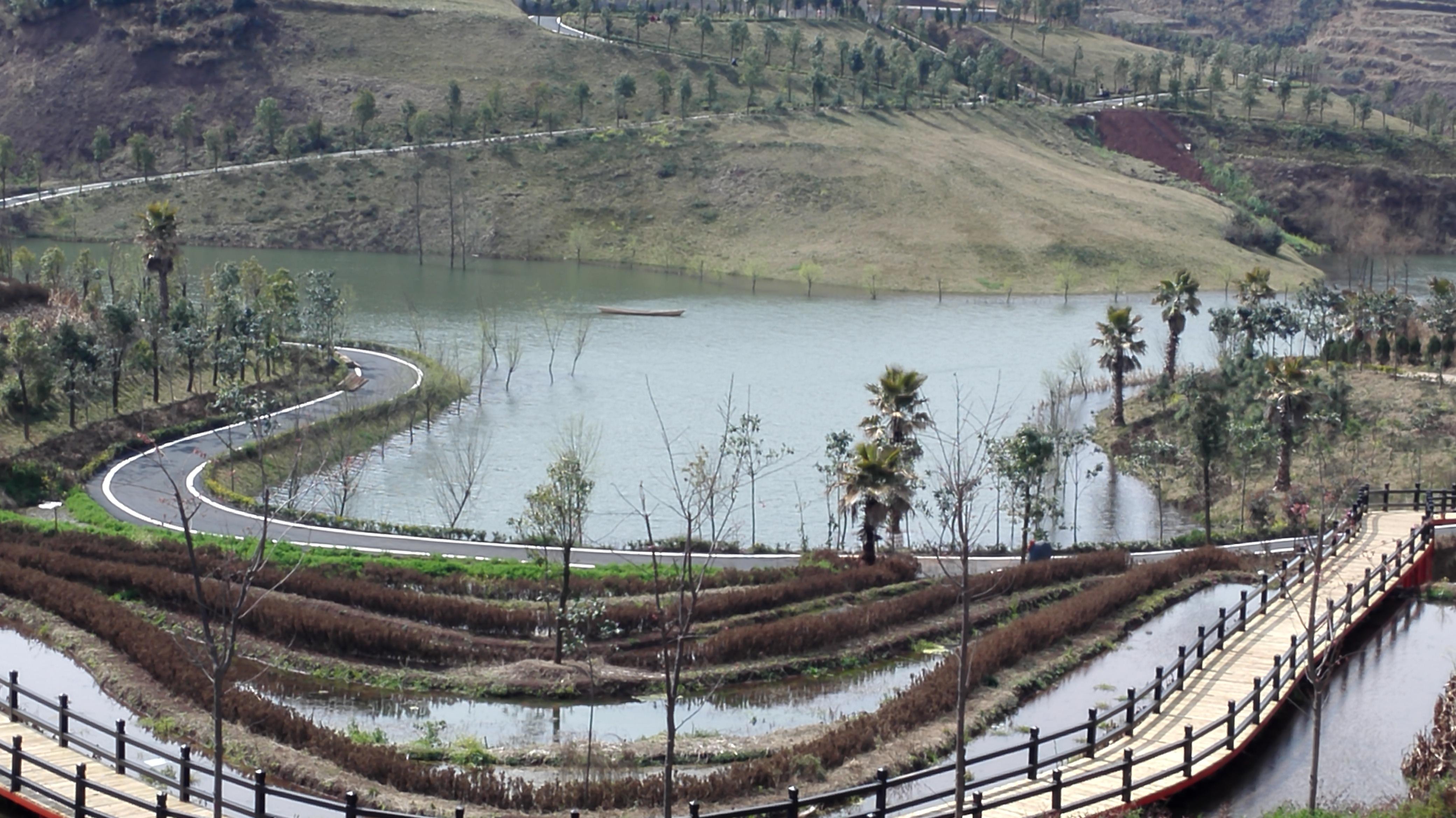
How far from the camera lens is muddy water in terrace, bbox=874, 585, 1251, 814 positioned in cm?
3136

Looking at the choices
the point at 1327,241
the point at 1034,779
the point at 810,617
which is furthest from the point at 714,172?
the point at 1034,779

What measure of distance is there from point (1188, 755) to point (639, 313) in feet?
315

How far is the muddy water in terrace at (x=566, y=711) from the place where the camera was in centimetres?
3516

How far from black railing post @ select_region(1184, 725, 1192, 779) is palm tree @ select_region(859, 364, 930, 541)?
29475 millimetres

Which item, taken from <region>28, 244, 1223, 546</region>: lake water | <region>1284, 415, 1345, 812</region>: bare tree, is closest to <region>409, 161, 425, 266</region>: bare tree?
<region>28, 244, 1223, 546</region>: lake water

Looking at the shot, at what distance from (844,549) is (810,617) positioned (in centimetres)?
1697

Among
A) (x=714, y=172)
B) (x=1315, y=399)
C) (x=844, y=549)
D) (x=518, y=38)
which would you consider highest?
(x=518, y=38)

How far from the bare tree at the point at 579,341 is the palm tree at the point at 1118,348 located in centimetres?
3247

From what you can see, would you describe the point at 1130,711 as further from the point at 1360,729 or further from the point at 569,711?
the point at 569,711

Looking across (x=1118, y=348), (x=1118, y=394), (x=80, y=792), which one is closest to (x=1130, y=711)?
(x=80, y=792)

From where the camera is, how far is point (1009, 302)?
452 feet

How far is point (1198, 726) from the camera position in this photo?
31.0 m

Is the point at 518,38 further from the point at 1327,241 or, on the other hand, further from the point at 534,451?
the point at 534,451

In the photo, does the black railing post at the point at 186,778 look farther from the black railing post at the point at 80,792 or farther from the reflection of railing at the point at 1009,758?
the black railing post at the point at 80,792
